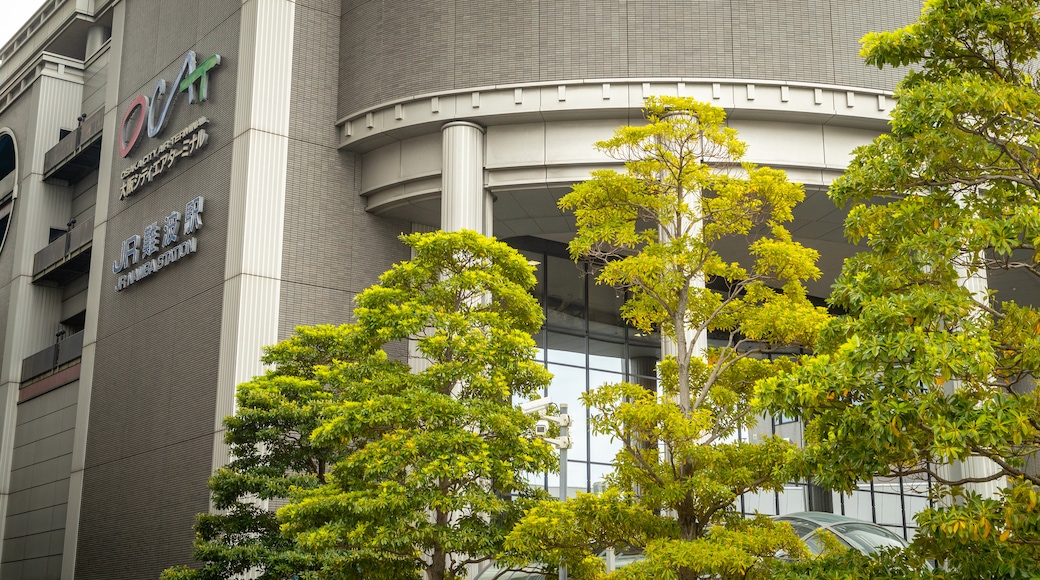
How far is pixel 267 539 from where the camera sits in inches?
823

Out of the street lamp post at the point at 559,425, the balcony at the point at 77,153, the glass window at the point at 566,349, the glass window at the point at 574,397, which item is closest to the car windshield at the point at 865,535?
the street lamp post at the point at 559,425

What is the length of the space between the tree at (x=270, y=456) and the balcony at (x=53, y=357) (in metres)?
16.4

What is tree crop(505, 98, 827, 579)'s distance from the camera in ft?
45.5

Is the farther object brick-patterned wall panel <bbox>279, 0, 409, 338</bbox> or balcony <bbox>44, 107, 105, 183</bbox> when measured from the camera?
balcony <bbox>44, 107, 105, 183</bbox>

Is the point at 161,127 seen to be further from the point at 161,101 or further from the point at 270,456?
the point at 270,456

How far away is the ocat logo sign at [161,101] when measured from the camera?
30.6 meters

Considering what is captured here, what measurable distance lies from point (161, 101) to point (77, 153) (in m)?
7.98

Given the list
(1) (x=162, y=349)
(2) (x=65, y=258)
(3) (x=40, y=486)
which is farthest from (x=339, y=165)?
(3) (x=40, y=486)

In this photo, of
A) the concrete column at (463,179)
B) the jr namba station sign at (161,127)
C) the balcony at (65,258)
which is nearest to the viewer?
the concrete column at (463,179)

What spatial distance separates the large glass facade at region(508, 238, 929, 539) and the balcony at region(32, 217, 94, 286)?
1579cm

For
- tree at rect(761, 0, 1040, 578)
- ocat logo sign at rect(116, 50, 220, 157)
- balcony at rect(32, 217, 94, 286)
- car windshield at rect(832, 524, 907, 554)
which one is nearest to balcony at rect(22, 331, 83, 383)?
balcony at rect(32, 217, 94, 286)

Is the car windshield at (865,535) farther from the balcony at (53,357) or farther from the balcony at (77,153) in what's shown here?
the balcony at (77,153)

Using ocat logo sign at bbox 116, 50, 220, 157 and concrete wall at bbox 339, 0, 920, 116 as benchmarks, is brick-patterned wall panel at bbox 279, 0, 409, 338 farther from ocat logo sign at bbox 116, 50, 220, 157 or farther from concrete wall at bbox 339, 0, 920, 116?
ocat logo sign at bbox 116, 50, 220, 157

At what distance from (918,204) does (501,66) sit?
1831 cm
